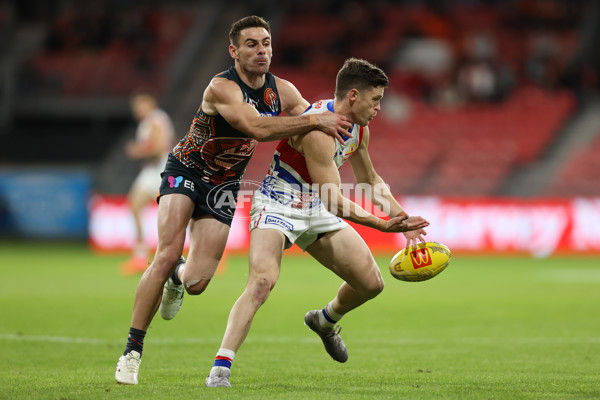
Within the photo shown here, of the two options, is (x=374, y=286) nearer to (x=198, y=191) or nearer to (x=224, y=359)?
(x=224, y=359)

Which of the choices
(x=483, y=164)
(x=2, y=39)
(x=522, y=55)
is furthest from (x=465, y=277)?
Result: (x=2, y=39)

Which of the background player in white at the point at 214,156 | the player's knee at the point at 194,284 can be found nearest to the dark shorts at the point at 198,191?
the background player in white at the point at 214,156

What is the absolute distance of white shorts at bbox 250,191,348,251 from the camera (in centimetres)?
605

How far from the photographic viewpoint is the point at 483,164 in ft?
70.2

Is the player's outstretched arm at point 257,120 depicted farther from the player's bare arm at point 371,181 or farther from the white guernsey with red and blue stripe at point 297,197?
the player's bare arm at point 371,181

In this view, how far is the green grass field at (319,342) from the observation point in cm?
560

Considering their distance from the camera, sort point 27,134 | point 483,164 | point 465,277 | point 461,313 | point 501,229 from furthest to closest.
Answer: point 27,134, point 483,164, point 501,229, point 465,277, point 461,313

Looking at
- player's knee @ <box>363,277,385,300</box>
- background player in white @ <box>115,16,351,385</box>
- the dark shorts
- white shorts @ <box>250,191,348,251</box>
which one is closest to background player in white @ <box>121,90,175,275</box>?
background player in white @ <box>115,16,351,385</box>

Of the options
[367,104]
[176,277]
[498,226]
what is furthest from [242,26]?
[498,226]

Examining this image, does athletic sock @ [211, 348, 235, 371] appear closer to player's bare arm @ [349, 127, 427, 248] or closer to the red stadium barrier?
player's bare arm @ [349, 127, 427, 248]

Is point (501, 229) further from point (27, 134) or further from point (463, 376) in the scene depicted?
point (27, 134)

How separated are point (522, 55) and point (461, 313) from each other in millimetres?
17749

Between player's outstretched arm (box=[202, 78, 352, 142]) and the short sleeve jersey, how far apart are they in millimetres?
184

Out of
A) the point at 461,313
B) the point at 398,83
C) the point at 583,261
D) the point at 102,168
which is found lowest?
the point at 461,313
